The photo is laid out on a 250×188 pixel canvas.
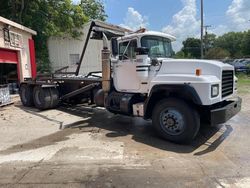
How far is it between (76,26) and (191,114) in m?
17.9

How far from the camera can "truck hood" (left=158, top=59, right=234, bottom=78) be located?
16.7ft

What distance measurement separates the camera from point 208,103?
480cm

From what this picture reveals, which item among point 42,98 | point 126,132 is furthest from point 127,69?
point 42,98

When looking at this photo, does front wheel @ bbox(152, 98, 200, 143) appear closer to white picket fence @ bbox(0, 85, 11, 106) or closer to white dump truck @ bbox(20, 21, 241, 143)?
white dump truck @ bbox(20, 21, 241, 143)

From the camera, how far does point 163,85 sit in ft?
17.6

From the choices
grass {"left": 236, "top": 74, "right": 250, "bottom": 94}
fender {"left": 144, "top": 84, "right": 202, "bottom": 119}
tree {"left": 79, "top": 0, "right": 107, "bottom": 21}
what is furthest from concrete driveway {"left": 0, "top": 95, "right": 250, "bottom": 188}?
tree {"left": 79, "top": 0, "right": 107, "bottom": 21}

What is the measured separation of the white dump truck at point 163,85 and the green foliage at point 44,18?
13.5m

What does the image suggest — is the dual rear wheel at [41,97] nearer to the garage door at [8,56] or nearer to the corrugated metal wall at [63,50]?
the garage door at [8,56]

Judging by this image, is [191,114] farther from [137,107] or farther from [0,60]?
[0,60]

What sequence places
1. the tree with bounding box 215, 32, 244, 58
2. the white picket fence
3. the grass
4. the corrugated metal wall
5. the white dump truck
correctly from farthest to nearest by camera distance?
the tree with bounding box 215, 32, 244, 58 < the corrugated metal wall < the grass < the white picket fence < the white dump truck

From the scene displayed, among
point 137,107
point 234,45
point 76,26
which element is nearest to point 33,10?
point 76,26

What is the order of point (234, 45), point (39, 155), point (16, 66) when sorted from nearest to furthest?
point (39, 155), point (16, 66), point (234, 45)

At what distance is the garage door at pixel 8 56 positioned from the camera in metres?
12.9

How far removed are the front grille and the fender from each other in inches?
32.5
